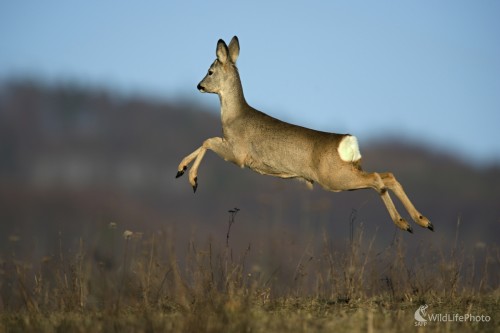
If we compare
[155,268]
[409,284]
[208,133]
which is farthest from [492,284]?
[208,133]

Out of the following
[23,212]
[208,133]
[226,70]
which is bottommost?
[23,212]

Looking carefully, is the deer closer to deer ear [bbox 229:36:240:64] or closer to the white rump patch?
the white rump patch

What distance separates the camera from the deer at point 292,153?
12.2 meters

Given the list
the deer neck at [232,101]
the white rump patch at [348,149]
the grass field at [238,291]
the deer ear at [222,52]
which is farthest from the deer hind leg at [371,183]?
the deer ear at [222,52]

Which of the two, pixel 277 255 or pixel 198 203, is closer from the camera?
pixel 277 255

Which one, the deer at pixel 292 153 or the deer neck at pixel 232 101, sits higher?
the deer neck at pixel 232 101

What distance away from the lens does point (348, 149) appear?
40.0 ft

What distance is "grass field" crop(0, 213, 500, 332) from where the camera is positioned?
9.23m

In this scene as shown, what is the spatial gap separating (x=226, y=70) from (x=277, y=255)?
11.8 ft

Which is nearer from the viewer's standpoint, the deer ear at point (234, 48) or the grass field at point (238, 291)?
the grass field at point (238, 291)

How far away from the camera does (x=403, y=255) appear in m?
11.7

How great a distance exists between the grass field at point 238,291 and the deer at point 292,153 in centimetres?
81

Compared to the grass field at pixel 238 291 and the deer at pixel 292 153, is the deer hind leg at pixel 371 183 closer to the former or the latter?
the deer at pixel 292 153

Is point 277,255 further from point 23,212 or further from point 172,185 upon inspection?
point 172,185
